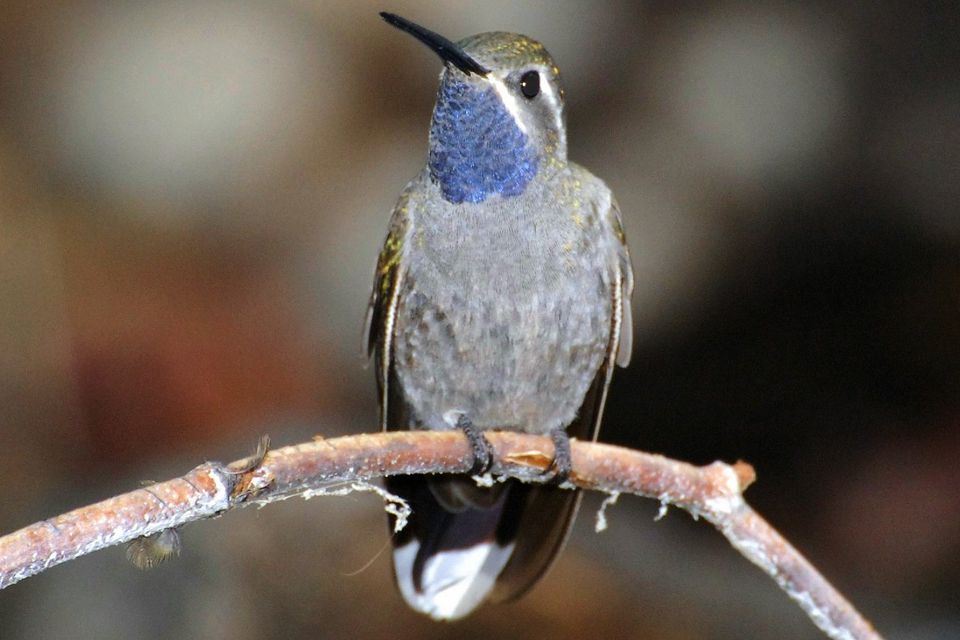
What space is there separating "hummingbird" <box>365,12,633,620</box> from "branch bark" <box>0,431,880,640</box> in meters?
0.10

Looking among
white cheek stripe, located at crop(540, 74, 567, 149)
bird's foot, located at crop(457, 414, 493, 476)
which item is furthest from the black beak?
bird's foot, located at crop(457, 414, 493, 476)

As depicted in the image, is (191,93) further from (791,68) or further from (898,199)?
(898,199)

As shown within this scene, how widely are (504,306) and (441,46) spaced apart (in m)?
0.50

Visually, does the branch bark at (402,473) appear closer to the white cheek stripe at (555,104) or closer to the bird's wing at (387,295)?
the bird's wing at (387,295)

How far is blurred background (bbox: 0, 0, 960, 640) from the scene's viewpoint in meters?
Answer: 3.63

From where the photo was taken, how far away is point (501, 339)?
2.12 meters

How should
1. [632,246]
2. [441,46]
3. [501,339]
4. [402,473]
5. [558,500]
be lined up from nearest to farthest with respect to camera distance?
[402,473], [441,46], [501,339], [558,500], [632,246]

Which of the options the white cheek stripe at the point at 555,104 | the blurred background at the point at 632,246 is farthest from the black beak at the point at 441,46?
the blurred background at the point at 632,246

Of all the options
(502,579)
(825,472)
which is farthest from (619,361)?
(825,472)

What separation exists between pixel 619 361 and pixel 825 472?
169 centimetres

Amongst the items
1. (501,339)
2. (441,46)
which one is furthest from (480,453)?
(441,46)

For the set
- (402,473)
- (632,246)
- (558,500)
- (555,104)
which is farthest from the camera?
(632,246)

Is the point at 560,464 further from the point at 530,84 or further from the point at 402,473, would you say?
the point at 530,84

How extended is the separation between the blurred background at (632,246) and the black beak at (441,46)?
5.88 ft
